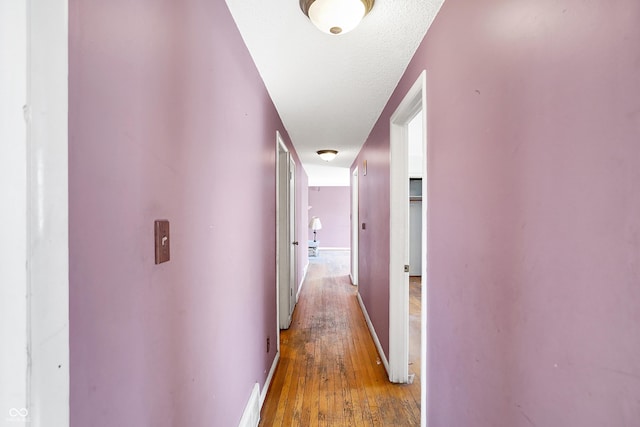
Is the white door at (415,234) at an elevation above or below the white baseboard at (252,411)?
above

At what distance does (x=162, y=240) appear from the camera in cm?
79

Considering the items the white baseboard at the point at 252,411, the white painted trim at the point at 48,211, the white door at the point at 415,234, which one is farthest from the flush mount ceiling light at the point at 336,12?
the white door at the point at 415,234

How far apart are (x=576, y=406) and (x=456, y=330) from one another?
1.81 feet

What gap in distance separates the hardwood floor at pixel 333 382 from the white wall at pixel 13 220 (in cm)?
182

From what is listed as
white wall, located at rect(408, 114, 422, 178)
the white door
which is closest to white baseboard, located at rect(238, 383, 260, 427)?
white wall, located at rect(408, 114, 422, 178)

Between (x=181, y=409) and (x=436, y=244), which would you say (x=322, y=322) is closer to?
(x=436, y=244)

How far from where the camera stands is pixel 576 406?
0.61m

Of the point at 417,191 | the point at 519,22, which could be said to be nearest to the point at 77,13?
the point at 519,22

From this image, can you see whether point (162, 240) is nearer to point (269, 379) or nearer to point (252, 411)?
point (252, 411)

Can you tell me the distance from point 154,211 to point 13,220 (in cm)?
36

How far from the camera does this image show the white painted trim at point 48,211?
0.42 meters

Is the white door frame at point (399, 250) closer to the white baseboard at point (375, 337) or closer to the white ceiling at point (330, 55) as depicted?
the white baseboard at point (375, 337)

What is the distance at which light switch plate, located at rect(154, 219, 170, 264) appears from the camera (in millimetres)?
769

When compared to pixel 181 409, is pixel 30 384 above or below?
above
